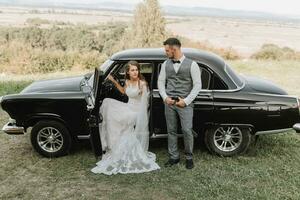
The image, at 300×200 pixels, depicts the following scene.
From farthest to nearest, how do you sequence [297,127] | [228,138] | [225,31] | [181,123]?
[225,31] → [228,138] → [297,127] → [181,123]

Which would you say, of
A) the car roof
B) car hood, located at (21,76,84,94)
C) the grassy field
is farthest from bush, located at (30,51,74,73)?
the car roof

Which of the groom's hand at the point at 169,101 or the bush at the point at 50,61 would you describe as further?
the bush at the point at 50,61

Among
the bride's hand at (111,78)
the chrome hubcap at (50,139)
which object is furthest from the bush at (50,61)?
the bride's hand at (111,78)

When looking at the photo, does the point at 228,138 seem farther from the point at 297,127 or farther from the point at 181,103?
the point at 181,103

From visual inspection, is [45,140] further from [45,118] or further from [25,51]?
[25,51]

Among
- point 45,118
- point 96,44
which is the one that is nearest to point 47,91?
point 45,118

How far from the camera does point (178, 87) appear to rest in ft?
19.2

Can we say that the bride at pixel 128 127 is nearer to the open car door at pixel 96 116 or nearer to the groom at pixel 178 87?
the open car door at pixel 96 116

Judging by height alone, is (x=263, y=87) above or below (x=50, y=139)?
above

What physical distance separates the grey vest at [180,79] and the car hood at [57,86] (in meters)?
1.67

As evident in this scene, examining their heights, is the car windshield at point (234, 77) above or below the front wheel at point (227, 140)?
above

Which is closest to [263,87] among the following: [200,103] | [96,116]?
[200,103]

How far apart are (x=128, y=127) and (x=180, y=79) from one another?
51.6 inches

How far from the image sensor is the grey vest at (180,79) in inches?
226
